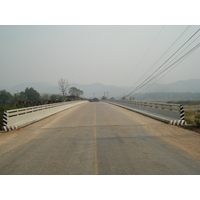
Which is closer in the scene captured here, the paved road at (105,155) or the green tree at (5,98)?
the paved road at (105,155)

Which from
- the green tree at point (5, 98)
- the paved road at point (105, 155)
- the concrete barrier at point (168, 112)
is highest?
the green tree at point (5, 98)

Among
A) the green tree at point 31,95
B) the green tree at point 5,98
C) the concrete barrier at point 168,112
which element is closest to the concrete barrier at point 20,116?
the concrete barrier at point 168,112

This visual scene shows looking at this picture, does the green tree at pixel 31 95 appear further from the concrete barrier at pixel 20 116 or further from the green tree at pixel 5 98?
the concrete barrier at pixel 20 116

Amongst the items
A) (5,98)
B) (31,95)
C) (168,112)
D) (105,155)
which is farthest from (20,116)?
(31,95)

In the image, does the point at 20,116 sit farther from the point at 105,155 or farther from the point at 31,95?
the point at 31,95

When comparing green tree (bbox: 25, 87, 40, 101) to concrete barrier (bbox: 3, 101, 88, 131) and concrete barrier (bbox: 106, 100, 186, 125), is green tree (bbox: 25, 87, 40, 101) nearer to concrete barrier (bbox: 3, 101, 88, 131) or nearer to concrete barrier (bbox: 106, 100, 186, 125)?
concrete barrier (bbox: 3, 101, 88, 131)

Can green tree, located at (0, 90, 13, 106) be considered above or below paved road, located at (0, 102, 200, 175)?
above

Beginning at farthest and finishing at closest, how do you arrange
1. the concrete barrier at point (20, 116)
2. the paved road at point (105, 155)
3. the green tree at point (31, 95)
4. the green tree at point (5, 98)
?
the green tree at point (31, 95) < the green tree at point (5, 98) < the concrete barrier at point (20, 116) < the paved road at point (105, 155)

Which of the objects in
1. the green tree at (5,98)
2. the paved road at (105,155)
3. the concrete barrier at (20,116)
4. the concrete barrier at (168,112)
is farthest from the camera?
the green tree at (5,98)

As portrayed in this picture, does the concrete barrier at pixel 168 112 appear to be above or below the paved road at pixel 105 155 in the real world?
above

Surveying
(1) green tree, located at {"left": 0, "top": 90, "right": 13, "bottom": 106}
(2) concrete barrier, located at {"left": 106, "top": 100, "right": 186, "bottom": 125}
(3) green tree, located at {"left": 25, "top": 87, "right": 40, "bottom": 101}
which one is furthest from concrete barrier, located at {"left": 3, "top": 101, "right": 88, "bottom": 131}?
(3) green tree, located at {"left": 25, "top": 87, "right": 40, "bottom": 101}

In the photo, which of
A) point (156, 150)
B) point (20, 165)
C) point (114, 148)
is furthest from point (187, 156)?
point (20, 165)

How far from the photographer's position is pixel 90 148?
25.6ft

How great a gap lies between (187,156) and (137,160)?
1.72 m
